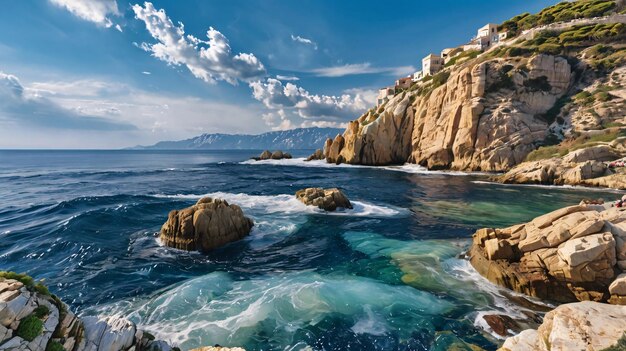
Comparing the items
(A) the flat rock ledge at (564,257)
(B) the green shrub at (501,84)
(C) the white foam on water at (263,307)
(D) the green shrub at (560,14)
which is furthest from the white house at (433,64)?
(C) the white foam on water at (263,307)

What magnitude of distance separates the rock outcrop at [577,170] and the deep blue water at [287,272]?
45.7 ft

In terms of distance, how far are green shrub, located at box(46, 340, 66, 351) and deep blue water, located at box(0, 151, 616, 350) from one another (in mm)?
5134

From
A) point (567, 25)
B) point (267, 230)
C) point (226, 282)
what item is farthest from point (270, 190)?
point (567, 25)

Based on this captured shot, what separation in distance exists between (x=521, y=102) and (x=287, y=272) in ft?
244

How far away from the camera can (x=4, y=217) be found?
99.0 feet

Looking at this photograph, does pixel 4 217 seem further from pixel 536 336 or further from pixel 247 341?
pixel 536 336

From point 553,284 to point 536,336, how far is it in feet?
24.8

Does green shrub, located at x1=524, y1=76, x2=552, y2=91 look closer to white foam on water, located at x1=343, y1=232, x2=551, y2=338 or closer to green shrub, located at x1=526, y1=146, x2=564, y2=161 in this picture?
green shrub, located at x1=526, y1=146, x2=564, y2=161

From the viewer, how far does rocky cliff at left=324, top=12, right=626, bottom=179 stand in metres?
60.5

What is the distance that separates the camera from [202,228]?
21.5m

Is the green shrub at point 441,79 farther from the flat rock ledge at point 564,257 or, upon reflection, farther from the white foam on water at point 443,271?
the flat rock ledge at point 564,257

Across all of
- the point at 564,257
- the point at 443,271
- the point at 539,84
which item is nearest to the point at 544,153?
the point at 539,84

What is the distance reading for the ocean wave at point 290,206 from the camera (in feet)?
105

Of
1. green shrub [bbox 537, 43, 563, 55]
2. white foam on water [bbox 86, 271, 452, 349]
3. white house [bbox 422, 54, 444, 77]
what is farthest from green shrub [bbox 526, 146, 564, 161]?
white house [bbox 422, 54, 444, 77]
